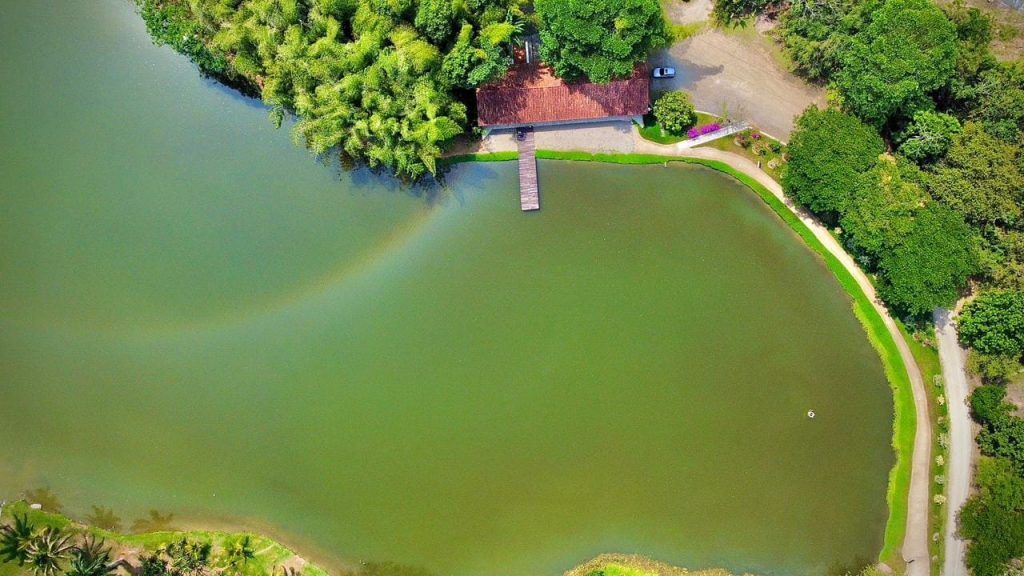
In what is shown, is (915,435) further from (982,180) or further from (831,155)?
(831,155)

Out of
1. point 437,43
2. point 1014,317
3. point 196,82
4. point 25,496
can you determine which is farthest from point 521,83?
point 25,496

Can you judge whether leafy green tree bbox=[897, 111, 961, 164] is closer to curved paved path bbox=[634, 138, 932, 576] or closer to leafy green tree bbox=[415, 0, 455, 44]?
curved paved path bbox=[634, 138, 932, 576]

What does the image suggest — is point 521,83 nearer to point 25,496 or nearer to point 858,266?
point 858,266

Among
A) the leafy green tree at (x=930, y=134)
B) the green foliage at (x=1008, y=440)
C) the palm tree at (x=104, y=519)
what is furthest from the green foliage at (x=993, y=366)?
the palm tree at (x=104, y=519)

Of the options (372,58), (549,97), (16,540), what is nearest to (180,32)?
(372,58)

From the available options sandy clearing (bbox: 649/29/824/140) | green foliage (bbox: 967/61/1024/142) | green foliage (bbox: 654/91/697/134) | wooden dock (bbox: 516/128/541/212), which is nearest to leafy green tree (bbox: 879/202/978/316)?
green foliage (bbox: 967/61/1024/142)

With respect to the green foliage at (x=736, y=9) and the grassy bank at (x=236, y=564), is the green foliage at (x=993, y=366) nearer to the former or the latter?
the grassy bank at (x=236, y=564)
